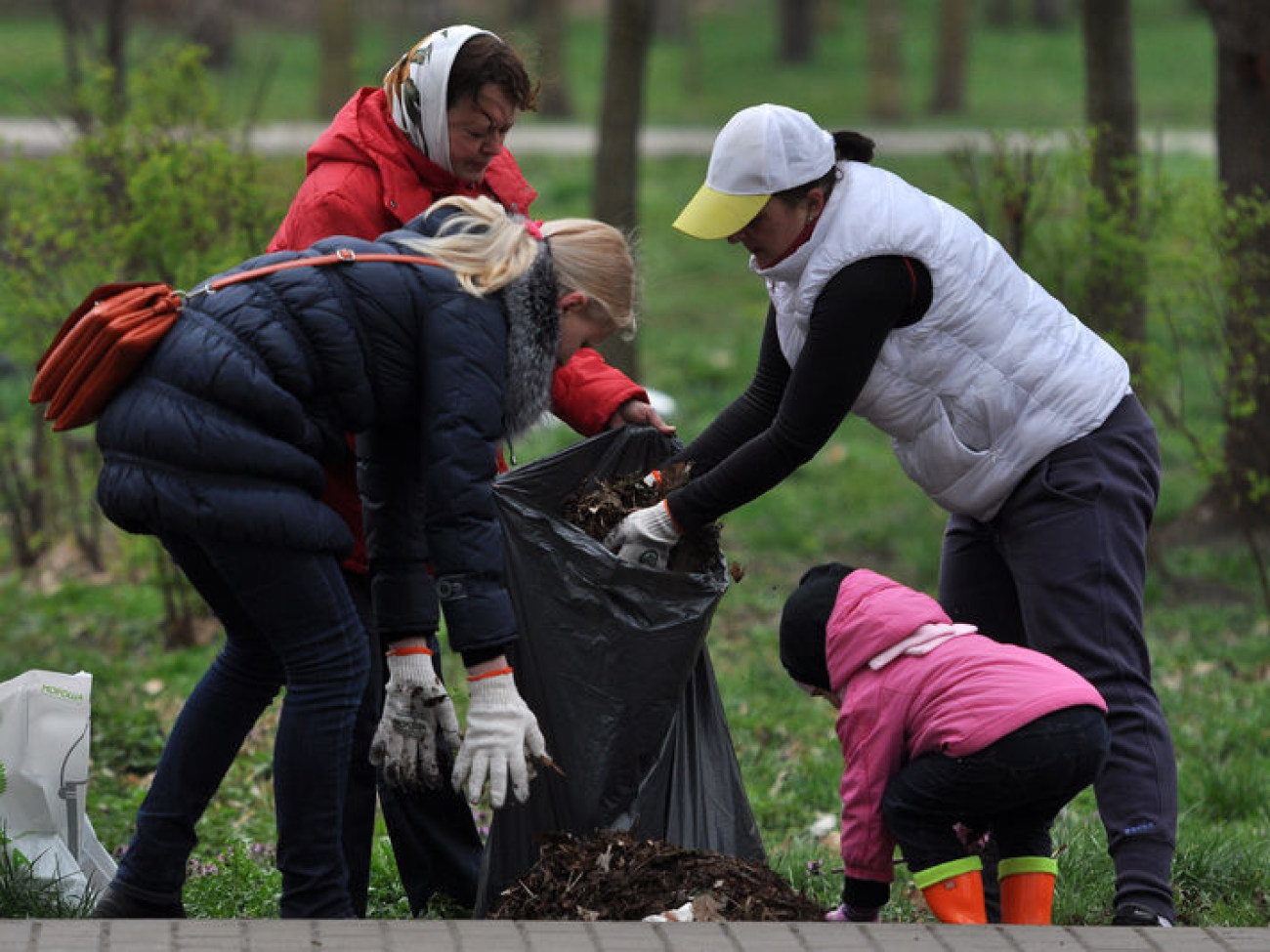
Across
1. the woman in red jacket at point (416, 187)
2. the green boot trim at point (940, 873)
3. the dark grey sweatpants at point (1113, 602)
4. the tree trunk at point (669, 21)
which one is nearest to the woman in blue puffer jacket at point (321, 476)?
the woman in red jacket at point (416, 187)

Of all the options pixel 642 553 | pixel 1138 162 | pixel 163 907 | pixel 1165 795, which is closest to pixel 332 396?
pixel 642 553

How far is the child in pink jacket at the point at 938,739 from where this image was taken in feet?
10.9

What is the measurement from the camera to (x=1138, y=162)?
24.5 ft

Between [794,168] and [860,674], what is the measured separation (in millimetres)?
990

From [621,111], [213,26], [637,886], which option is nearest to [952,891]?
[637,886]

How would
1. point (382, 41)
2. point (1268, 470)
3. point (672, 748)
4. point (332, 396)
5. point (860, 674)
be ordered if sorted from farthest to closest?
point (382, 41), point (1268, 470), point (672, 748), point (860, 674), point (332, 396)

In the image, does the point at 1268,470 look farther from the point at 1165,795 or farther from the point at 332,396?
the point at 332,396

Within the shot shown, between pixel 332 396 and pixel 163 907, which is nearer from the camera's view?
pixel 332 396

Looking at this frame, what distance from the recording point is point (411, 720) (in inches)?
139

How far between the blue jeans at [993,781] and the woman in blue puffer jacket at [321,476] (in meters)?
0.73

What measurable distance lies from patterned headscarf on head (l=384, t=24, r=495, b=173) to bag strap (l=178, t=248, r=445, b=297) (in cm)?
53

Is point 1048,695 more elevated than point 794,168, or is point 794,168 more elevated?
point 794,168

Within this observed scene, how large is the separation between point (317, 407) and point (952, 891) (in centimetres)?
151

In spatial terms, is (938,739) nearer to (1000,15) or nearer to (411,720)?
(411,720)
